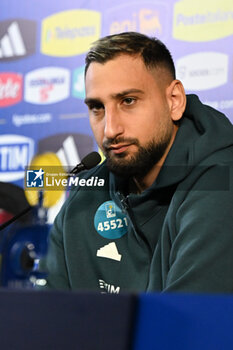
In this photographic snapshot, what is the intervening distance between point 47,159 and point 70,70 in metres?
0.45

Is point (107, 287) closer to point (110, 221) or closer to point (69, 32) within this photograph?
point (110, 221)

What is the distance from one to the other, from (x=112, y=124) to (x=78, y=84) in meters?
1.36

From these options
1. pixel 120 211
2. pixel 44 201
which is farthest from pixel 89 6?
pixel 44 201

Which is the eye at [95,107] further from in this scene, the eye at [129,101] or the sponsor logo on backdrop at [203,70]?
the sponsor logo on backdrop at [203,70]

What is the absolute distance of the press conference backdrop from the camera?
7.34 ft

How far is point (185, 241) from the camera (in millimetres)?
1087

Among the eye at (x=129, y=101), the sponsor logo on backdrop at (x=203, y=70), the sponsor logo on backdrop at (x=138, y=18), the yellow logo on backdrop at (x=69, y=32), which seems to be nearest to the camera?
the eye at (x=129, y=101)

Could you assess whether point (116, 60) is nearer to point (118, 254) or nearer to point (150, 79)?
point (150, 79)

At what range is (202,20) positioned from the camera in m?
2.27

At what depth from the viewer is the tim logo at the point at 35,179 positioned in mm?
1062

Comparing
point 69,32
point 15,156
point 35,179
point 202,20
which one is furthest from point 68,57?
point 35,179

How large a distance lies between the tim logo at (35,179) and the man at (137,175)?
0.85ft

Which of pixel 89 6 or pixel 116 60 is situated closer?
pixel 116 60

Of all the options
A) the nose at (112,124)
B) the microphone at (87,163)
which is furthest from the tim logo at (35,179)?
the nose at (112,124)
